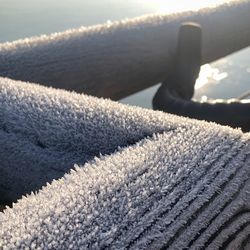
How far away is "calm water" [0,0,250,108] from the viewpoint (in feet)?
16.8

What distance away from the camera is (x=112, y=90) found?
1.26 metres

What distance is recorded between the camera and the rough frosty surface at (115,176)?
421 mm

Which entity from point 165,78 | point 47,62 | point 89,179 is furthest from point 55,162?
point 165,78

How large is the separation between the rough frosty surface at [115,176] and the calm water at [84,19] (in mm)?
4344

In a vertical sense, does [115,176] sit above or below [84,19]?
below

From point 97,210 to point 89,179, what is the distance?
5cm

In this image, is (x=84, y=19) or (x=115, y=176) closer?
(x=115, y=176)

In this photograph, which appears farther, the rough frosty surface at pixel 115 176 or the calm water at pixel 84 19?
the calm water at pixel 84 19

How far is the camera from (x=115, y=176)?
0.48 metres

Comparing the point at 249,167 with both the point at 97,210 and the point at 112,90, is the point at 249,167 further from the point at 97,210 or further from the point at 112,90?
the point at 112,90

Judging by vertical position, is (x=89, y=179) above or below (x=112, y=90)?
below

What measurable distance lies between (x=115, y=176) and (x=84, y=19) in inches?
197

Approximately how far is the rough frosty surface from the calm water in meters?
4.34

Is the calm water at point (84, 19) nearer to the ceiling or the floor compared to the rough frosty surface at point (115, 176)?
nearer to the ceiling
